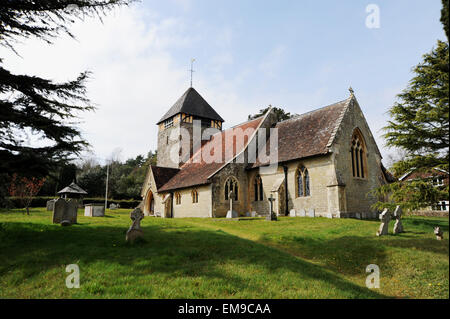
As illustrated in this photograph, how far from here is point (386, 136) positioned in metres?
13.4

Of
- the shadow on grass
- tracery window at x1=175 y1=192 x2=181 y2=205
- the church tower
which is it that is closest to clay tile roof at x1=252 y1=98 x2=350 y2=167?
tracery window at x1=175 y1=192 x2=181 y2=205

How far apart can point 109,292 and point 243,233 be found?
→ 339 inches

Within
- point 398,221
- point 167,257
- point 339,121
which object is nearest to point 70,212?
point 167,257

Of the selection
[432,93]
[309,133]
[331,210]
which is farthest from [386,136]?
[309,133]

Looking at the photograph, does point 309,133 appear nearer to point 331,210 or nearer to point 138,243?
point 331,210

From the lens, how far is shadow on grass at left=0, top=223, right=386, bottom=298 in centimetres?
628

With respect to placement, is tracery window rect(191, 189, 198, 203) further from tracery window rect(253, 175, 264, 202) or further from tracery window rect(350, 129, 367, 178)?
tracery window rect(350, 129, 367, 178)

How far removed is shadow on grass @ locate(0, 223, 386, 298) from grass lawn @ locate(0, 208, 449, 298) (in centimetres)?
3

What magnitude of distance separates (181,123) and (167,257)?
28613 mm

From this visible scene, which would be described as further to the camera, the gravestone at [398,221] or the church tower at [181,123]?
the church tower at [181,123]

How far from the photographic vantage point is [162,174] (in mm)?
31297

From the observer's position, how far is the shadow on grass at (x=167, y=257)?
6.28 m

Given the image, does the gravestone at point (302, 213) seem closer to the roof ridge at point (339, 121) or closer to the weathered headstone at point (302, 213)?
the weathered headstone at point (302, 213)

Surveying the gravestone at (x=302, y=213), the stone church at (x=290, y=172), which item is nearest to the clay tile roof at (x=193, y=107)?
the stone church at (x=290, y=172)
